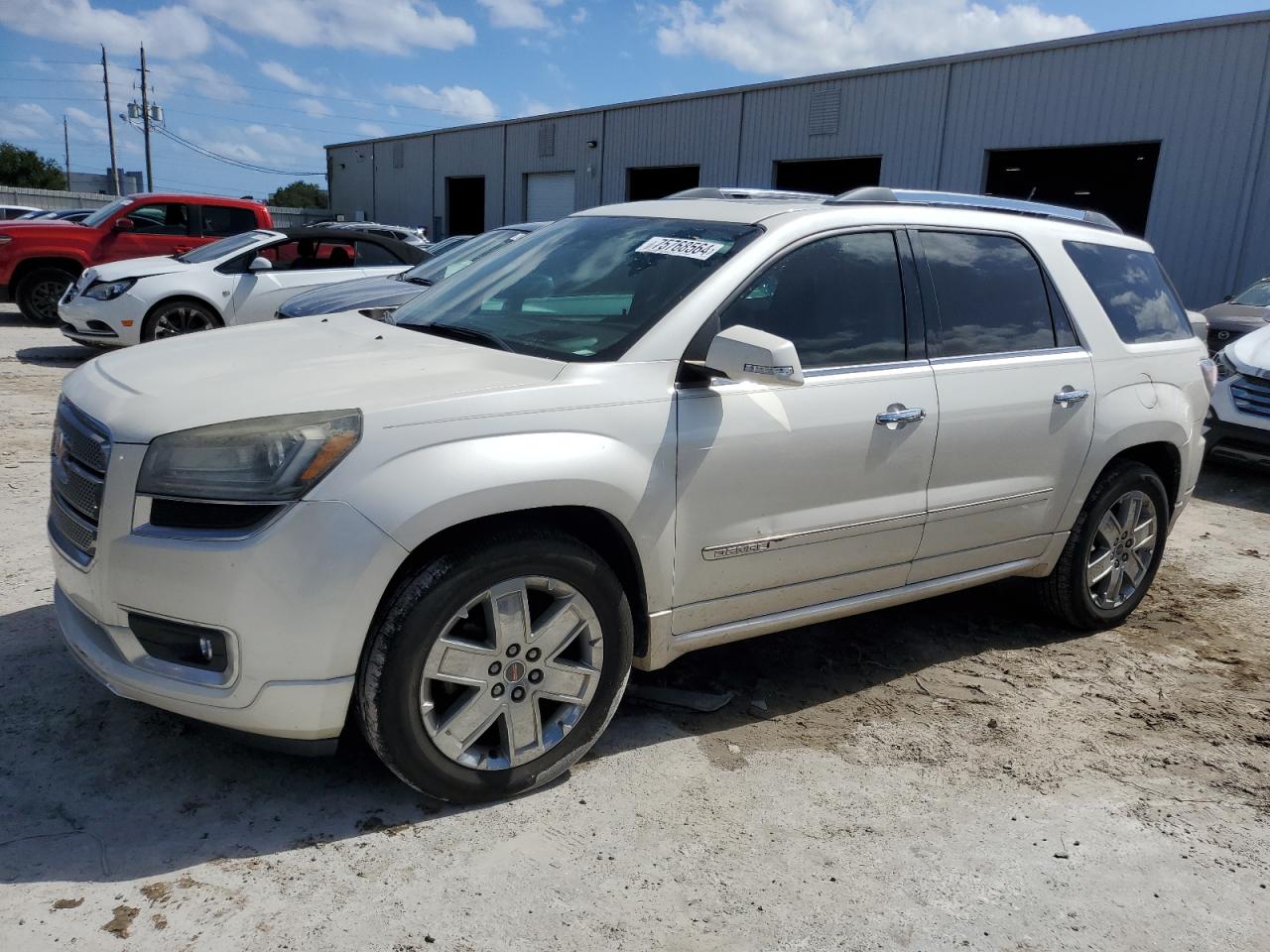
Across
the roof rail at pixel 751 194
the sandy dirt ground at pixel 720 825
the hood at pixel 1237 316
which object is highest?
the roof rail at pixel 751 194

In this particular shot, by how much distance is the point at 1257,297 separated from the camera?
10.8m

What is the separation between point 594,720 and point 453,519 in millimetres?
858

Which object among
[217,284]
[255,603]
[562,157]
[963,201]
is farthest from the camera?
[562,157]

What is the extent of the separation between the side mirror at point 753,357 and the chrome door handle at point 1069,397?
153 centimetres

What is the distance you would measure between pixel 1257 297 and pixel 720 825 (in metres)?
10.6

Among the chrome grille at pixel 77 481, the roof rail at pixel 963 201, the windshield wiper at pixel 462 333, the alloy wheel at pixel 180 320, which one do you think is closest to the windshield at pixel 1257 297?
the roof rail at pixel 963 201

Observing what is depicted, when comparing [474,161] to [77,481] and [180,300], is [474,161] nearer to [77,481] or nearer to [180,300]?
[180,300]

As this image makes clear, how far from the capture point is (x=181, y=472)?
2.50m

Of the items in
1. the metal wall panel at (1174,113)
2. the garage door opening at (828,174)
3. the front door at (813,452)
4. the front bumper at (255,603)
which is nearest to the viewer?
the front bumper at (255,603)

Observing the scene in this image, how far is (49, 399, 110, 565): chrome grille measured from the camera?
103 inches

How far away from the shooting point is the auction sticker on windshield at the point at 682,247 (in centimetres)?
331

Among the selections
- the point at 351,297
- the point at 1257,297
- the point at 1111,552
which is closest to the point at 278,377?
the point at 1111,552

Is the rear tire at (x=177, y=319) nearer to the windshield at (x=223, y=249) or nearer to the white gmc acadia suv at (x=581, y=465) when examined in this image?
the windshield at (x=223, y=249)

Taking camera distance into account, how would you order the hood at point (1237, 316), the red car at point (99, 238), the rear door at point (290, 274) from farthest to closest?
the red car at point (99, 238) < the rear door at point (290, 274) < the hood at point (1237, 316)
